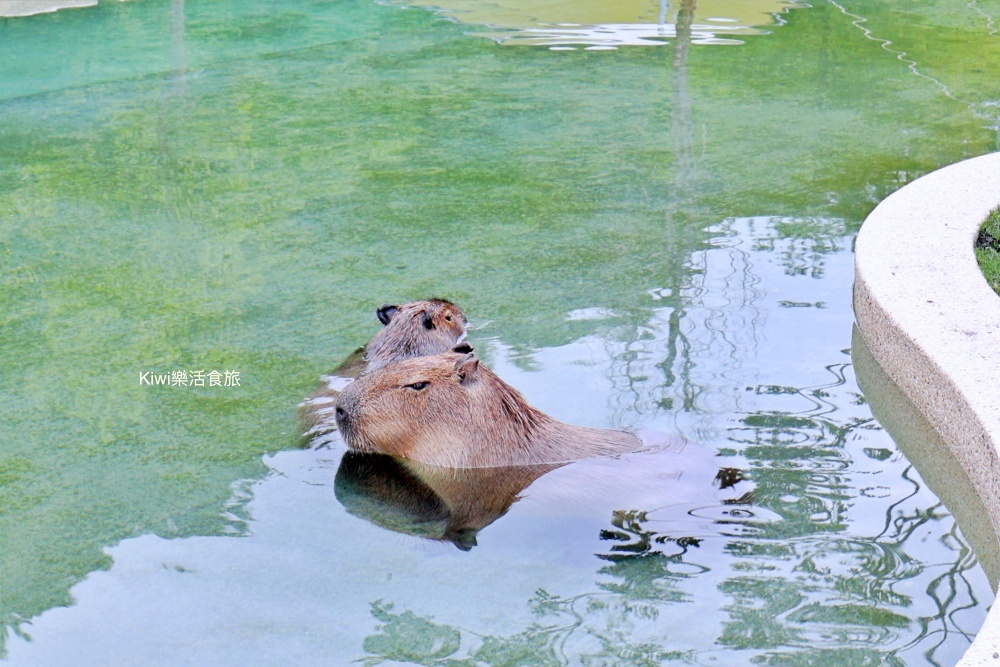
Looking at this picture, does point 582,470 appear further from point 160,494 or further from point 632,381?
point 160,494

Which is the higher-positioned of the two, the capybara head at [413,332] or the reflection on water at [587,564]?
the capybara head at [413,332]

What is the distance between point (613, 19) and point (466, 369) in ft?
28.2

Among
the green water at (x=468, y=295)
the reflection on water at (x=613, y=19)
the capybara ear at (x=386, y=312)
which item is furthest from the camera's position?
the reflection on water at (x=613, y=19)

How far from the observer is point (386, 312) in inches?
189

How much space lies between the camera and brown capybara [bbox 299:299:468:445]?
459 centimetres

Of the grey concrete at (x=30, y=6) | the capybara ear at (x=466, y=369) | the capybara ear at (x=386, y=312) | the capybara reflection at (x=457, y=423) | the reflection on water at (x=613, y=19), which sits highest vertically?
the grey concrete at (x=30, y=6)

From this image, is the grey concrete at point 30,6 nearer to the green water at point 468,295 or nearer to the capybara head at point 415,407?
the green water at point 468,295

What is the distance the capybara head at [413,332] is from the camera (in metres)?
4.62

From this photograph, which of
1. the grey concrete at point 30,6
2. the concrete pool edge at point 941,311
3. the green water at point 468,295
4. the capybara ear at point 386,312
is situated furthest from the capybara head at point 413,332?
the grey concrete at point 30,6

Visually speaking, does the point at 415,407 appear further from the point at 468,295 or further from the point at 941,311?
the point at 941,311

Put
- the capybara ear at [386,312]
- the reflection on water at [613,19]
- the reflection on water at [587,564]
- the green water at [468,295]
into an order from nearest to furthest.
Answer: the reflection on water at [587,564]
the green water at [468,295]
the capybara ear at [386,312]
the reflection on water at [613,19]

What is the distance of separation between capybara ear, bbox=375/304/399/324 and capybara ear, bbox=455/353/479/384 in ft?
2.77

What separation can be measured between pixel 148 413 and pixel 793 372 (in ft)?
8.39

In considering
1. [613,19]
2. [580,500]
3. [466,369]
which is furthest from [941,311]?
[613,19]
